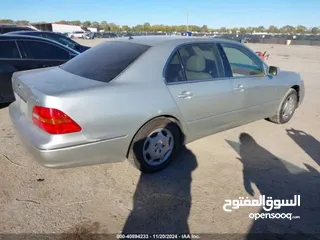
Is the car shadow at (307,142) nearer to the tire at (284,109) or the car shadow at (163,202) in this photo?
the tire at (284,109)

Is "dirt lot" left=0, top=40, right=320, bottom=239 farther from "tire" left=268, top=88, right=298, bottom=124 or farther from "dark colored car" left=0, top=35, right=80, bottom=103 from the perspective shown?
"dark colored car" left=0, top=35, right=80, bottom=103

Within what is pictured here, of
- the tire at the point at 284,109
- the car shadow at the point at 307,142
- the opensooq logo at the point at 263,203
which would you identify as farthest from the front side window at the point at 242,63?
the opensooq logo at the point at 263,203

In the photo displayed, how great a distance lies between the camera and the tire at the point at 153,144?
3.03 meters

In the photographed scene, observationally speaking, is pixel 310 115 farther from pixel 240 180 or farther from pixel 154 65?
pixel 154 65

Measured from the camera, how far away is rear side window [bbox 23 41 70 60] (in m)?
5.55

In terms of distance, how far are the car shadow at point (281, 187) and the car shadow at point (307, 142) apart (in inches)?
17.5

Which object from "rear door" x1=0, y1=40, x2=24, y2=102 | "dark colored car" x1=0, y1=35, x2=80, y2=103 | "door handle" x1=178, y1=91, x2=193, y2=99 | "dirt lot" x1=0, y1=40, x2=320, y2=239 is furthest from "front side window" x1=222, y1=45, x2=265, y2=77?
"rear door" x1=0, y1=40, x2=24, y2=102

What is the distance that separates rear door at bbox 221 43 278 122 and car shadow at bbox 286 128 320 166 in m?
0.61

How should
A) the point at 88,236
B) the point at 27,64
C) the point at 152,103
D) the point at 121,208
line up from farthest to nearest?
the point at 27,64, the point at 152,103, the point at 121,208, the point at 88,236

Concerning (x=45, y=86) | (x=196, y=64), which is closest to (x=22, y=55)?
(x=45, y=86)

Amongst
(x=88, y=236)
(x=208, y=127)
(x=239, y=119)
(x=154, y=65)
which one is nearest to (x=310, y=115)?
(x=239, y=119)

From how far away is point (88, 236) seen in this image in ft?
7.51

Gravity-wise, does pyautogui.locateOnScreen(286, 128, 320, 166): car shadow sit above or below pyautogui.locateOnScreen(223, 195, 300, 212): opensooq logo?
above

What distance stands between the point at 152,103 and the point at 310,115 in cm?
421
